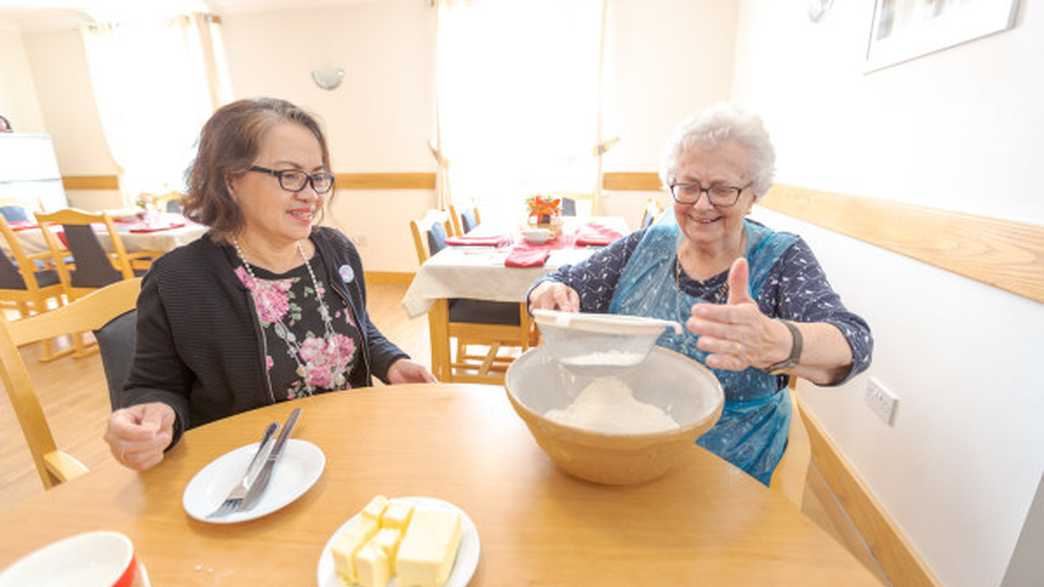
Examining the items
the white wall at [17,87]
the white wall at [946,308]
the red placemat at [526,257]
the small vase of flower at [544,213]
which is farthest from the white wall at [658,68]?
the white wall at [17,87]

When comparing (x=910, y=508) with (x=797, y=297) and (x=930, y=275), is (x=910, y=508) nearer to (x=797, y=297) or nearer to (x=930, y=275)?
(x=930, y=275)

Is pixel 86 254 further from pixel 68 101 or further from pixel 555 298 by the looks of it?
pixel 68 101

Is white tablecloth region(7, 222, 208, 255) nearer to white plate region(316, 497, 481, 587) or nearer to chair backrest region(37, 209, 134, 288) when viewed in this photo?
chair backrest region(37, 209, 134, 288)

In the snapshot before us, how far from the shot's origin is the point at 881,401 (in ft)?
5.14

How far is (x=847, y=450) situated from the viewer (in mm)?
1791

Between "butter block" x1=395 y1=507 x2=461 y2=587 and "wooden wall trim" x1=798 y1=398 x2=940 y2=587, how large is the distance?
40.4 inches

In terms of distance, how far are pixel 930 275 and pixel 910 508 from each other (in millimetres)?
703

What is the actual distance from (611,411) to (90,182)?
22.4 feet

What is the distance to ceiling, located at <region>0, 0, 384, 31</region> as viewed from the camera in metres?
4.18

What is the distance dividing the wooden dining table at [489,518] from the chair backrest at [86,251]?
9.21 ft

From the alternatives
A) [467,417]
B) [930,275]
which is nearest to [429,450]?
[467,417]

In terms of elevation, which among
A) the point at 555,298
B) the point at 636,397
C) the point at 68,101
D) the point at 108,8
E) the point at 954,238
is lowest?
the point at 636,397

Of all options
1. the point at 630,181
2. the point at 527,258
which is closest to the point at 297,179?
the point at 527,258

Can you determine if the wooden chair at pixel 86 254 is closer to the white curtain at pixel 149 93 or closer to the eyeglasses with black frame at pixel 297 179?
the white curtain at pixel 149 93
